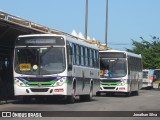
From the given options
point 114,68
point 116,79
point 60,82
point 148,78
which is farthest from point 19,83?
point 148,78

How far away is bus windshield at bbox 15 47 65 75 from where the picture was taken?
23.8 metres

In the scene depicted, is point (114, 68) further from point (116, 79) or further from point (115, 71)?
point (116, 79)

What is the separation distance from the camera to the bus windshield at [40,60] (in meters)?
23.8

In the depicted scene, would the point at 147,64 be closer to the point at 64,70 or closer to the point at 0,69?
the point at 0,69

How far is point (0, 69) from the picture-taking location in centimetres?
3030

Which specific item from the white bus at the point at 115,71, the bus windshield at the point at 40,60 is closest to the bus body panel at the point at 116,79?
the white bus at the point at 115,71

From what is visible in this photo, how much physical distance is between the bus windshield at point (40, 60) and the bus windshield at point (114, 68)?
12247 mm

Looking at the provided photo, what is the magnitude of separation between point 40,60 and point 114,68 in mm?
12750

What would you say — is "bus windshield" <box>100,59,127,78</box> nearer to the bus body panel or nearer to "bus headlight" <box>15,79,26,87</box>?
the bus body panel

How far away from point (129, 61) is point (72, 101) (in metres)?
12.0

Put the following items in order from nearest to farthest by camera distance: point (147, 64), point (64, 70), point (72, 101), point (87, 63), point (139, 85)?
1. point (64, 70)
2. point (72, 101)
3. point (87, 63)
4. point (139, 85)
5. point (147, 64)

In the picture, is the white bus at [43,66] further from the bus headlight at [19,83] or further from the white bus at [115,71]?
the white bus at [115,71]

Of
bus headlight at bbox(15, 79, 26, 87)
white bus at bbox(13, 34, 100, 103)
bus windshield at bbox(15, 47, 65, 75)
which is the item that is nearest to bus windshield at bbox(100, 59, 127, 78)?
white bus at bbox(13, 34, 100, 103)

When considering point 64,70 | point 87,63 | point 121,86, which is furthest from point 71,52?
point 121,86
